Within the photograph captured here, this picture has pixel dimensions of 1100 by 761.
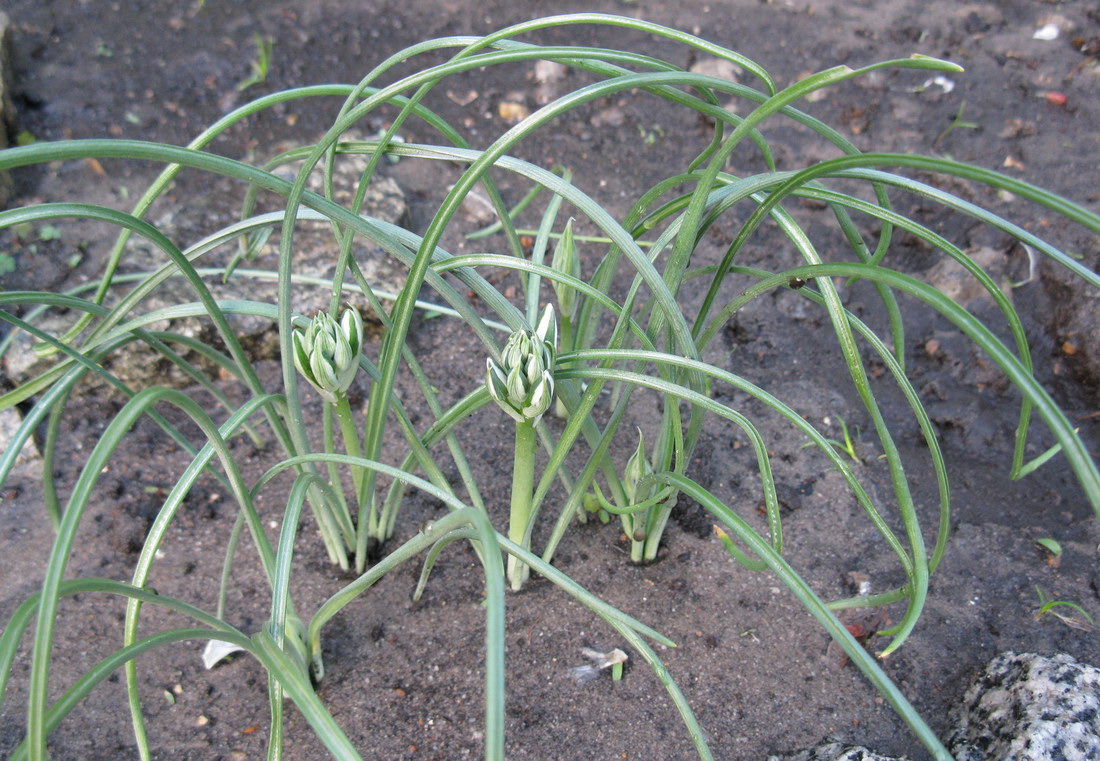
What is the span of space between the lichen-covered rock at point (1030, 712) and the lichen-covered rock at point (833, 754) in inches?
4.9

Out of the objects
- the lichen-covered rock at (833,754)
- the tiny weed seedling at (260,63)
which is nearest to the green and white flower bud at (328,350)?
the lichen-covered rock at (833,754)

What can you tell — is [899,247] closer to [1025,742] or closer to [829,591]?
[829,591]

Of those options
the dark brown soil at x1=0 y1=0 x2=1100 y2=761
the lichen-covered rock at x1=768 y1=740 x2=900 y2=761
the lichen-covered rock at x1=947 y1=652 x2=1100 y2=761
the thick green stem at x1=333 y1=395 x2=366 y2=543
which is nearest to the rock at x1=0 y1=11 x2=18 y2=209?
the dark brown soil at x1=0 y1=0 x2=1100 y2=761

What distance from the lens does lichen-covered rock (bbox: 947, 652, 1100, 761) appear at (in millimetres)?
922

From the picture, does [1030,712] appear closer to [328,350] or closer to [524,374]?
[524,374]

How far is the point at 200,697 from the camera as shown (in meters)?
1.13

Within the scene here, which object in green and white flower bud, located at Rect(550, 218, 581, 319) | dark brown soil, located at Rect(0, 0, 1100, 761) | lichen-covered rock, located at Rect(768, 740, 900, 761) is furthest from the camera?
green and white flower bud, located at Rect(550, 218, 581, 319)

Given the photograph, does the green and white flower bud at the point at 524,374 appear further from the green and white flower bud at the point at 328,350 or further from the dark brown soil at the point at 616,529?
the dark brown soil at the point at 616,529

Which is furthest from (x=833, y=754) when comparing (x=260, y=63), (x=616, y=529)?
(x=260, y=63)

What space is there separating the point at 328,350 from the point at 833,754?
788mm

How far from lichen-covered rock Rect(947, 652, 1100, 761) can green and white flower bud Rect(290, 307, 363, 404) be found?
2.92 ft

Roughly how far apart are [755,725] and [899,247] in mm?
1269

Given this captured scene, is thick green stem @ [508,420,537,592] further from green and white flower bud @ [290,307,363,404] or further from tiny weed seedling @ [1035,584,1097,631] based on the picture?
tiny weed seedling @ [1035,584,1097,631]

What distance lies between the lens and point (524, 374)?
864mm
